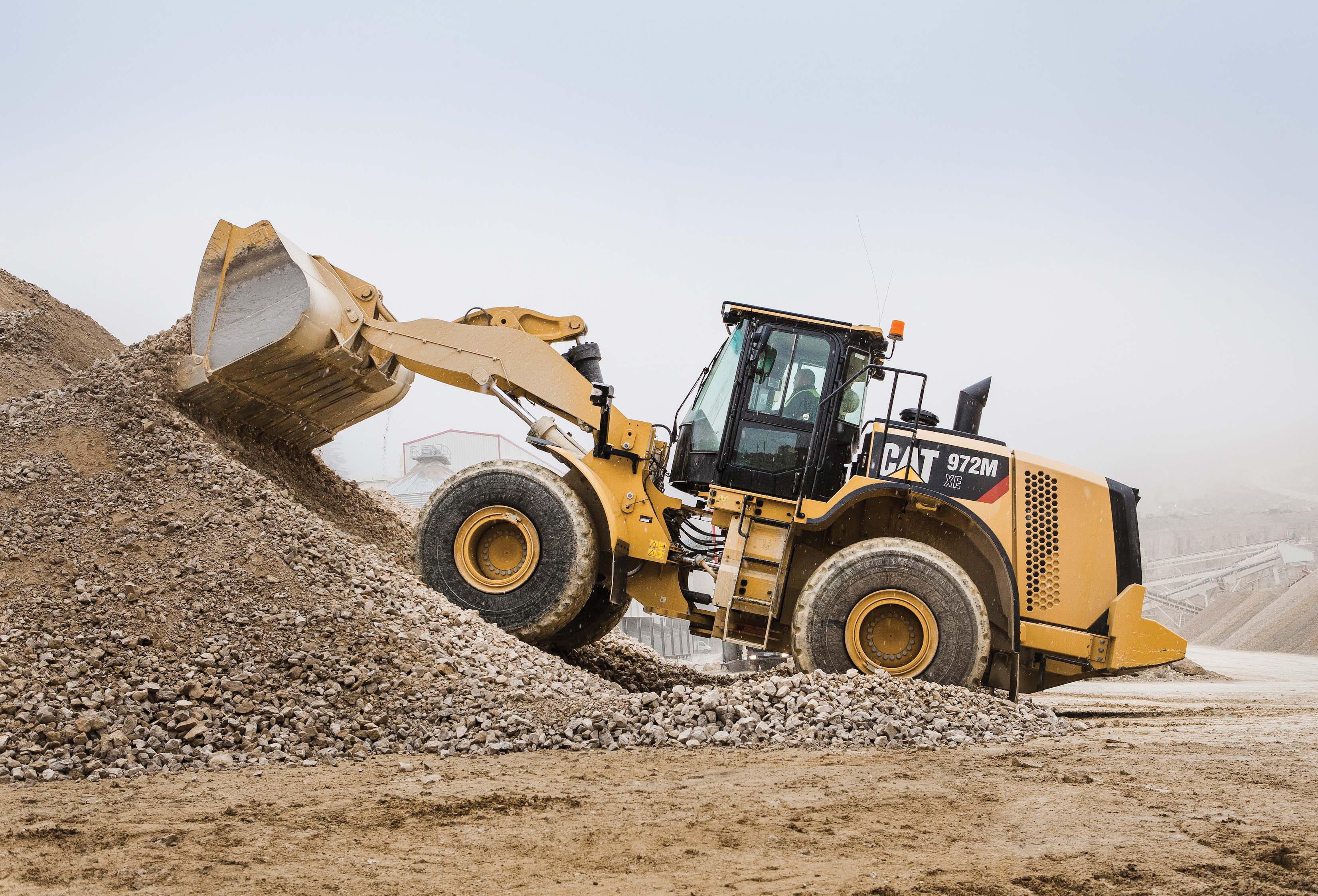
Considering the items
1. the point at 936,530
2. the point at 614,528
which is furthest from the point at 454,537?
the point at 936,530

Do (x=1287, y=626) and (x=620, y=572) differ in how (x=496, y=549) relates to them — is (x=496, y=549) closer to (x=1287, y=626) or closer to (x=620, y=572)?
(x=620, y=572)

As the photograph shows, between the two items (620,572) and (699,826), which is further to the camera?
(620,572)

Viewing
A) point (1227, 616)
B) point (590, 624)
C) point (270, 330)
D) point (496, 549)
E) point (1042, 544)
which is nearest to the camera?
point (1042, 544)

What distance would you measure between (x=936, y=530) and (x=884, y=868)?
394 centimetres

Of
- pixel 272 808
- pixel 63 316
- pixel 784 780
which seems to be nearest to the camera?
pixel 272 808

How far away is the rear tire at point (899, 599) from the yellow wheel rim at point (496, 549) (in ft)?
6.63

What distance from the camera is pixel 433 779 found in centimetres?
453

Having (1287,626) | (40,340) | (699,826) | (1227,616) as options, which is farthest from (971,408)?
(1227,616)

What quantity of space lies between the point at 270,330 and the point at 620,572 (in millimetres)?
3160

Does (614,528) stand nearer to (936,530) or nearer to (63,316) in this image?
(936,530)

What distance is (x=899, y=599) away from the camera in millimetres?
6371

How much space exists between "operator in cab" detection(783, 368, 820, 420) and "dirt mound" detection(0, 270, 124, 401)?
882 centimetres

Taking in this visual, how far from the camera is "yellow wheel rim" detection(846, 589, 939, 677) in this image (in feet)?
20.8

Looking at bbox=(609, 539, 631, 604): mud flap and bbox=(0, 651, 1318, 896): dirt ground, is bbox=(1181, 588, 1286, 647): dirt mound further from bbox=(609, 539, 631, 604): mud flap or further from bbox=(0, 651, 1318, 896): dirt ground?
bbox=(0, 651, 1318, 896): dirt ground
